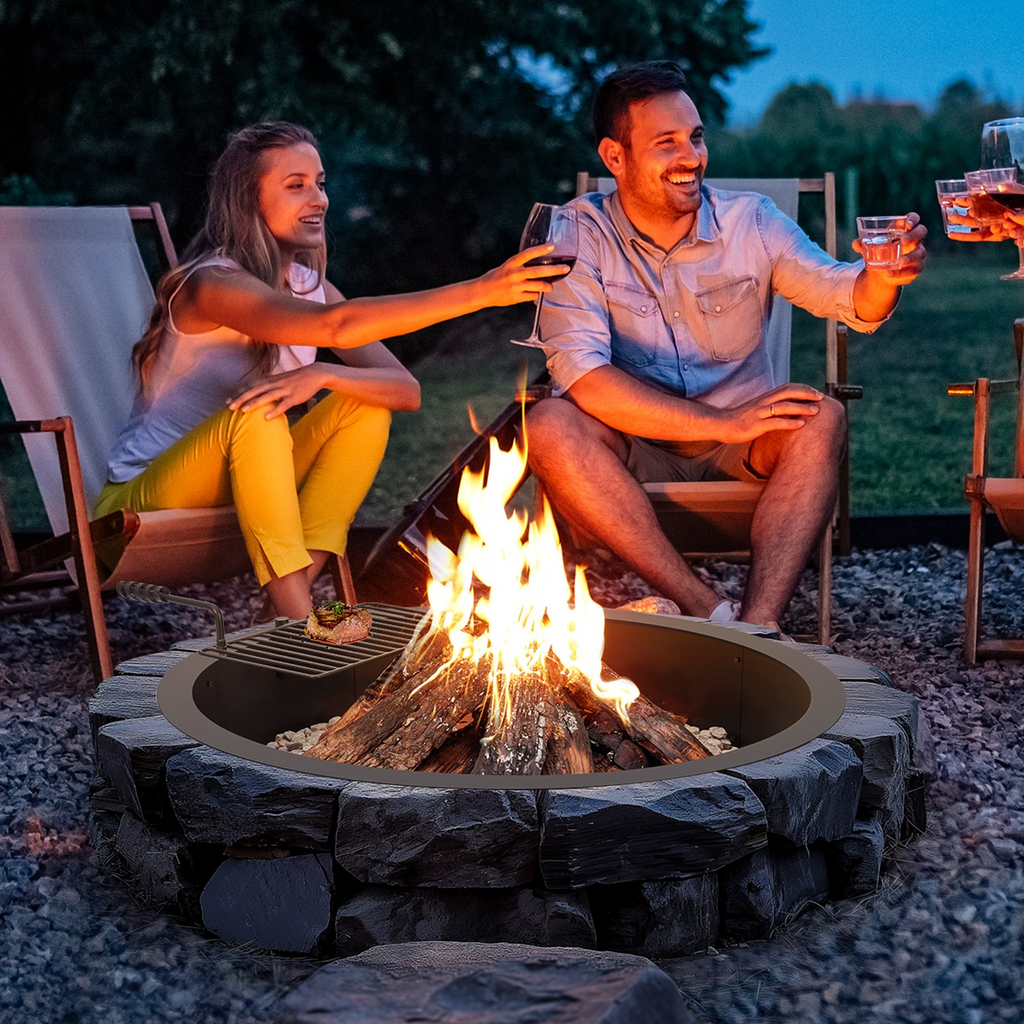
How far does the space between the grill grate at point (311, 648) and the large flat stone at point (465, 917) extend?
0.45 m

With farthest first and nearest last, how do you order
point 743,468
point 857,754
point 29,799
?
point 743,468, point 29,799, point 857,754

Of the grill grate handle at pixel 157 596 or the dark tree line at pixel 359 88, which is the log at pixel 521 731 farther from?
the dark tree line at pixel 359 88

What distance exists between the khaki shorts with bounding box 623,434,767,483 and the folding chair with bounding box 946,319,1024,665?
0.58 m

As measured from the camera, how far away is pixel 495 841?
177cm

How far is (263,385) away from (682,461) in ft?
3.67

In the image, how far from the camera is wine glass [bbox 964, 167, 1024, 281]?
2295 millimetres

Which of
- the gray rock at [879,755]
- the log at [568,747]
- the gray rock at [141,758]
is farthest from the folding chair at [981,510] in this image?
the gray rock at [141,758]

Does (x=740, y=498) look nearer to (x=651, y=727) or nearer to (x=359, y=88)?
(x=651, y=727)

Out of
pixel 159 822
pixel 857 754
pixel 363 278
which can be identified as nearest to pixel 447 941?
pixel 159 822

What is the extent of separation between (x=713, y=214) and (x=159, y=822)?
2181mm

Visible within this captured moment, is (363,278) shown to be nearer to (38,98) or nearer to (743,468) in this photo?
(38,98)

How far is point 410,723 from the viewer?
85.1 inches

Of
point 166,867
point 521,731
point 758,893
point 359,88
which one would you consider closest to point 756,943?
Result: point 758,893

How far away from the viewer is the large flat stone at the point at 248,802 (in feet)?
5.99
